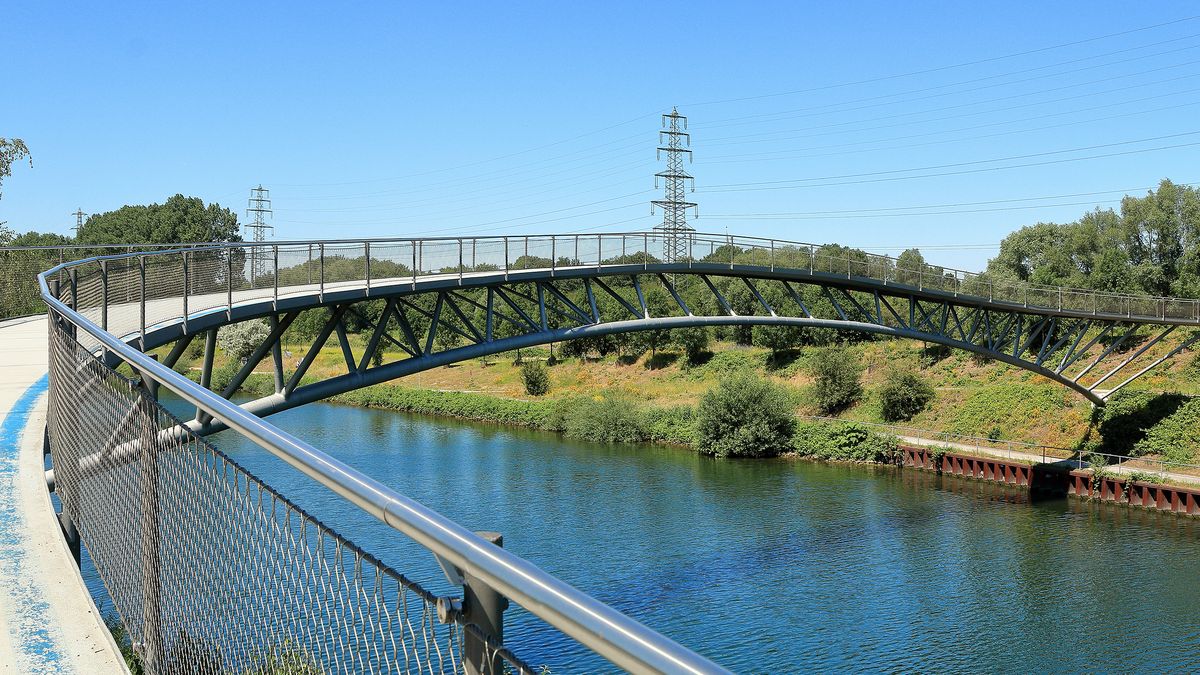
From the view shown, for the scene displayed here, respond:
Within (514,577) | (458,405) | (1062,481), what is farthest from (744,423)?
(514,577)

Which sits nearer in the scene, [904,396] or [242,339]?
[904,396]

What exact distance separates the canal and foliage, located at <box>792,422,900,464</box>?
971mm

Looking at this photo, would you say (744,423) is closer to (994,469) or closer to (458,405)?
(994,469)

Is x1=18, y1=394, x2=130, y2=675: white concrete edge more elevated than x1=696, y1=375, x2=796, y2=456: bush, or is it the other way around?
x1=18, y1=394, x2=130, y2=675: white concrete edge

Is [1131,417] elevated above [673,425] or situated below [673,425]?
above

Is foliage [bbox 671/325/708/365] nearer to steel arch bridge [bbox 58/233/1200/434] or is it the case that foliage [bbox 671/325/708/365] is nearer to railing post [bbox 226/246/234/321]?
steel arch bridge [bbox 58/233/1200/434]

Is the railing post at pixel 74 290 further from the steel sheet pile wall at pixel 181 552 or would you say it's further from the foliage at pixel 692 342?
the foliage at pixel 692 342

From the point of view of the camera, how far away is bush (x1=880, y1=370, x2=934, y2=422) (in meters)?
44.0

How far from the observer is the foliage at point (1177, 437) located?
34.8m

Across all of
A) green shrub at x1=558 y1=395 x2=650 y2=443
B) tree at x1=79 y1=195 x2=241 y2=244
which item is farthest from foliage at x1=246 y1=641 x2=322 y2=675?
tree at x1=79 y1=195 x2=241 y2=244

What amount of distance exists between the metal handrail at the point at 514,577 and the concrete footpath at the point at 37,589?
142cm

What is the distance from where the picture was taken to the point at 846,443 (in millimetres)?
40500

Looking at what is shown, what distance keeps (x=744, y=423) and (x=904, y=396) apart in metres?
7.82

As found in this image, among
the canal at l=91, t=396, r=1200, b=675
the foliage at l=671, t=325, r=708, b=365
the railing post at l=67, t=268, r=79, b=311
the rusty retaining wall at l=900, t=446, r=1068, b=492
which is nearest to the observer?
the railing post at l=67, t=268, r=79, b=311
